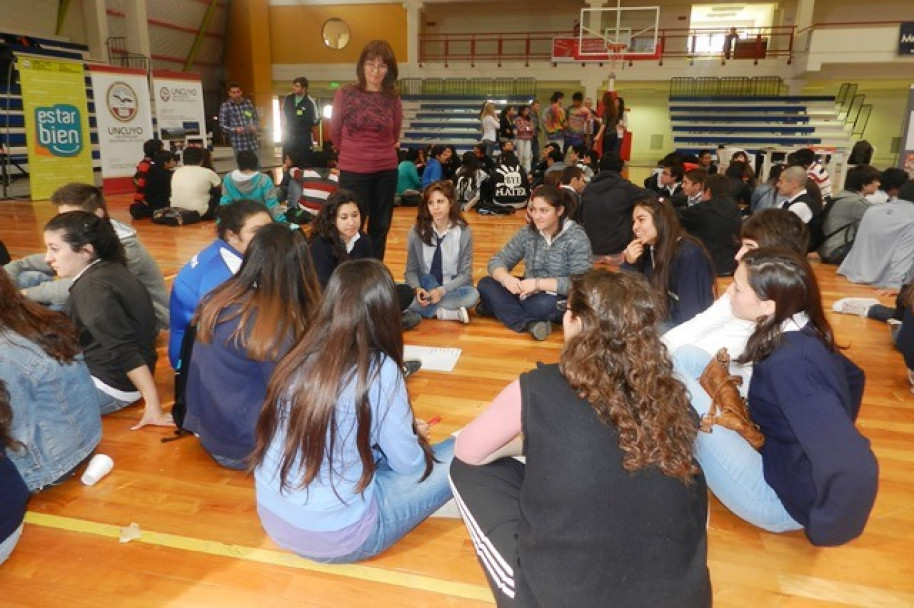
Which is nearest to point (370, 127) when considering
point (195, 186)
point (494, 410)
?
point (494, 410)

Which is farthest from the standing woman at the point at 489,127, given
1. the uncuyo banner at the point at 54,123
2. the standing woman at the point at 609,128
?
the uncuyo banner at the point at 54,123

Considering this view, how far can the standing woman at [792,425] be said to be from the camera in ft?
5.29

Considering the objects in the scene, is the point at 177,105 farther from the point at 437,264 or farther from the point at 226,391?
the point at 226,391

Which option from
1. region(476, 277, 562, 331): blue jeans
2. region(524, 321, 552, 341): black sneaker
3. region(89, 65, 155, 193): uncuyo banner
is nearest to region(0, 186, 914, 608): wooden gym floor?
region(524, 321, 552, 341): black sneaker

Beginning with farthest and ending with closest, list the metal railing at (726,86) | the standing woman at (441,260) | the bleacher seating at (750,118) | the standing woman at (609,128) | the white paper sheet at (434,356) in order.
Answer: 1. the metal railing at (726,86)
2. the bleacher seating at (750,118)
3. the standing woman at (609,128)
4. the standing woman at (441,260)
5. the white paper sheet at (434,356)

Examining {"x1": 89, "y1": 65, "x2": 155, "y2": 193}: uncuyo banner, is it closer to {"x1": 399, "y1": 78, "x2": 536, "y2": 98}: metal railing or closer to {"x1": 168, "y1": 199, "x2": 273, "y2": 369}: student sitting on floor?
{"x1": 168, "y1": 199, "x2": 273, "y2": 369}: student sitting on floor

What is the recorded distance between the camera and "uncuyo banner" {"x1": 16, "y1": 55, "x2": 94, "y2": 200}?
8789mm

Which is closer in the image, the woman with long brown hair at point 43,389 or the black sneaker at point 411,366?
the woman with long brown hair at point 43,389

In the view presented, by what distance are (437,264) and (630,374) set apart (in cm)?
319

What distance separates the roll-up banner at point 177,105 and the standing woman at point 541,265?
913 centimetres

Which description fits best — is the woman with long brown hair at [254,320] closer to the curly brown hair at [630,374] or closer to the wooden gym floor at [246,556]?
the wooden gym floor at [246,556]

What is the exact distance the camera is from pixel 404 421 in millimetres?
1763

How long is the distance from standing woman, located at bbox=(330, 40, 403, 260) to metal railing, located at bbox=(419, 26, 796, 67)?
46.8 feet

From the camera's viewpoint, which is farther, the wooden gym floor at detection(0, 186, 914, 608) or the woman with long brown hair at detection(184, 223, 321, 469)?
the woman with long brown hair at detection(184, 223, 321, 469)
